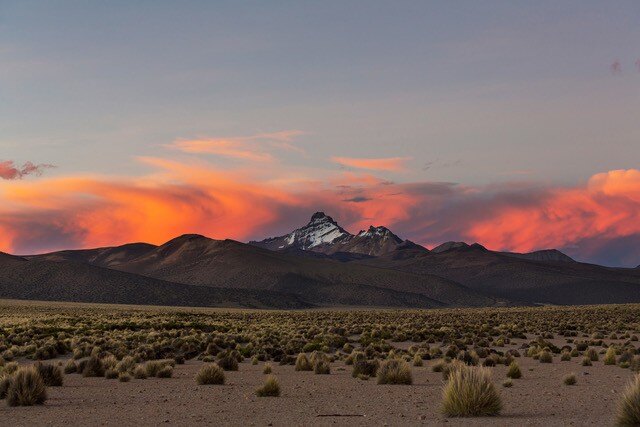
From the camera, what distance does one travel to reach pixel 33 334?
4769cm

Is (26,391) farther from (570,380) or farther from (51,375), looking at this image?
(570,380)

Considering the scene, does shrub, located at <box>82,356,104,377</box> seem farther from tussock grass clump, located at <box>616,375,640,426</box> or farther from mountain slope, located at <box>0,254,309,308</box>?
mountain slope, located at <box>0,254,309,308</box>

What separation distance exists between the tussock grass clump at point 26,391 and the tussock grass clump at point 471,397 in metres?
10.4

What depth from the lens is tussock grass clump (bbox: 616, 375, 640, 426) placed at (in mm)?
14438

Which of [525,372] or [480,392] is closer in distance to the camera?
[480,392]

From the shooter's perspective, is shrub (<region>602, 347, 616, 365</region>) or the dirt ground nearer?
the dirt ground

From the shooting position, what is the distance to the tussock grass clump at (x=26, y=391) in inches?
769

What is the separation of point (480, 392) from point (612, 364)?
55.3 ft

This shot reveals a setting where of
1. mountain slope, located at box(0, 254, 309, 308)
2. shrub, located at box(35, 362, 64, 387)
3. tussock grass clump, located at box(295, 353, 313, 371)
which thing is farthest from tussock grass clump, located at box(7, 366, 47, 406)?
mountain slope, located at box(0, 254, 309, 308)

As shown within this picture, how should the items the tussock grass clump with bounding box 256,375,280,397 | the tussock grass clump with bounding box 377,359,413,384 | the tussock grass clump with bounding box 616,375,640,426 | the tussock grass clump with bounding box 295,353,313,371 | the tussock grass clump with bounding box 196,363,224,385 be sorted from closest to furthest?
the tussock grass clump with bounding box 616,375,640,426 → the tussock grass clump with bounding box 256,375,280,397 → the tussock grass clump with bounding box 377,359,413,384 → the tussock grass clump with bounding box 196,363,224,385 → the tussock grass clump with bounding box 295,353,313,371

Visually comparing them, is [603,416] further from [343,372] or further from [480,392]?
[343,372]

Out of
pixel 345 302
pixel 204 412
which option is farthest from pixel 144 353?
pixel 345 302

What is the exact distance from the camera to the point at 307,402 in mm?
20141

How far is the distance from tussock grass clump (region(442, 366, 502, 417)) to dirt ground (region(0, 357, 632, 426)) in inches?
12.1
